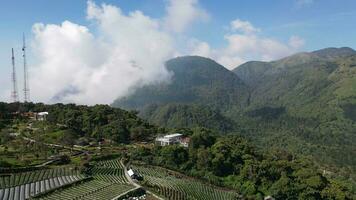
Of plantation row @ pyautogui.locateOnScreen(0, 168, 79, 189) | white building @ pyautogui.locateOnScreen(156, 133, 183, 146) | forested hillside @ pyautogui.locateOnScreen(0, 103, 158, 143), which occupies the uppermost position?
forested hillside @ pyautogui.locateOnScreen(0, 103, 158, 143)

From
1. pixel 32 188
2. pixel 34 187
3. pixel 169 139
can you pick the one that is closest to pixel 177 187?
pixel 34 187

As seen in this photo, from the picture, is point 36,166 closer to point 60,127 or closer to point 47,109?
point 60,127

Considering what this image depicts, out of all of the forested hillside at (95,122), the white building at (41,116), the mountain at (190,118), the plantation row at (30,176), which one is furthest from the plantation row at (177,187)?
the mountain at (190,118)

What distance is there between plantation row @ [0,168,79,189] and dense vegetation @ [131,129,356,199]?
14.9 m

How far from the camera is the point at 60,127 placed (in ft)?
283

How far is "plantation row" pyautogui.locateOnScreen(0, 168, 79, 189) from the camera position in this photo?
4803 centimetres

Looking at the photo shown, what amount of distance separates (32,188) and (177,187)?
57.0ft

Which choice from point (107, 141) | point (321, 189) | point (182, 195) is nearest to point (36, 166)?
point (182, 195)

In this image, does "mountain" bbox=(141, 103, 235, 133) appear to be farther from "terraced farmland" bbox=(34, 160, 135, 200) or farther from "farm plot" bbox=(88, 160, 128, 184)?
"terraced farmland" bbox=(34, 160, 135, 200)

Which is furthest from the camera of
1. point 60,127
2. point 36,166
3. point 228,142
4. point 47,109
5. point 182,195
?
point 47,109

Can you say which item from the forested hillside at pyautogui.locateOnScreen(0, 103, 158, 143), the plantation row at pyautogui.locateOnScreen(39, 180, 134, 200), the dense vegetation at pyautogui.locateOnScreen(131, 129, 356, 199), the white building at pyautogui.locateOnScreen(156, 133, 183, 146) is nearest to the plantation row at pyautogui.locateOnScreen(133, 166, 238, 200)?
the dense vegetation at pyautogui.locateOnScreen(131, 129, 356, 199)

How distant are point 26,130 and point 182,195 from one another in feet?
145

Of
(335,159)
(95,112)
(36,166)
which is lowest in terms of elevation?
(335,159)

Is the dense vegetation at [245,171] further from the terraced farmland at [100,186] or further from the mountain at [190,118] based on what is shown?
the mountain at [190,118]
